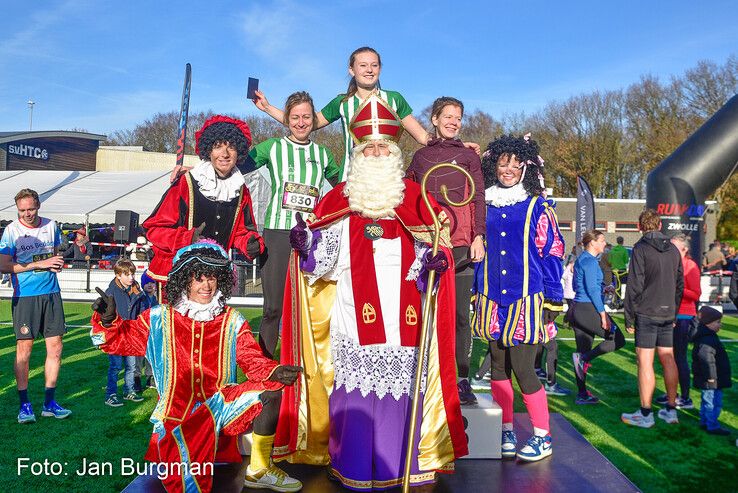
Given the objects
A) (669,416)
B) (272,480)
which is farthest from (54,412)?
(669,416)

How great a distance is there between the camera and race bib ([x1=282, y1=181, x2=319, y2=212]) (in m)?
3.99

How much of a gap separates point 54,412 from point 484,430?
4033mm

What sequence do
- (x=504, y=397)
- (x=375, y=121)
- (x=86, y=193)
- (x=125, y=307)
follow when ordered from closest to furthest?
1. (x=375, y=121)
2. (x=504, y=397)
3. (x=125, y=307)
4. (x=86, y=193)

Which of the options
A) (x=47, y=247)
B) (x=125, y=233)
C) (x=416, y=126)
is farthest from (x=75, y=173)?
(x=416, y=126)

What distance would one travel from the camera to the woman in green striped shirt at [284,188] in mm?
3941

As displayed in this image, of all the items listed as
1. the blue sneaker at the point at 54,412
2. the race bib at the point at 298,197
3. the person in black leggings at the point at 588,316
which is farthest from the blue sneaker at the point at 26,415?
the person in black leggings at the point at 588,316

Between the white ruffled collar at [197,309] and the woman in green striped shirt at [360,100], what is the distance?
1.35 meters

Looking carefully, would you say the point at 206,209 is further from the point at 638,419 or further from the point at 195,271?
the point at 638,419

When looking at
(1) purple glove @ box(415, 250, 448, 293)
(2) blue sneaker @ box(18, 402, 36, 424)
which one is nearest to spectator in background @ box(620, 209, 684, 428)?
(1) purple glove @ box(415, 250, 448, 293)

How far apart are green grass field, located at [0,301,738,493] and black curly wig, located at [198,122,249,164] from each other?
2.36m

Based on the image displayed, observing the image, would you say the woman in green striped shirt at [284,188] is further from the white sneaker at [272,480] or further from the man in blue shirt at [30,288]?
the man in blue shirt at [30,288]

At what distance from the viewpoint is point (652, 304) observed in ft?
17.2

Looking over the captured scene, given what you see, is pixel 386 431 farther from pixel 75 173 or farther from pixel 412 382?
pixel 75 173

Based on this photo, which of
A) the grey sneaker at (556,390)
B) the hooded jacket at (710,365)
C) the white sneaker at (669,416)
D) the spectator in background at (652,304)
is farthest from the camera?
the grey sneaker at (556,390)
